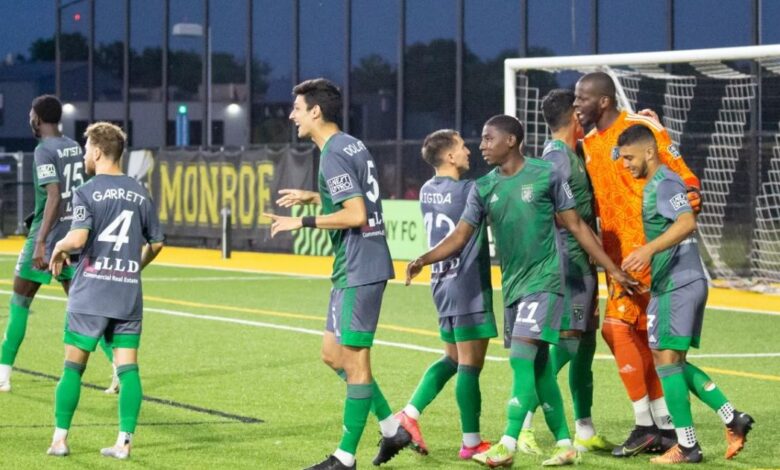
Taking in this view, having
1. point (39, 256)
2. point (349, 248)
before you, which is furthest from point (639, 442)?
point (39, 256)

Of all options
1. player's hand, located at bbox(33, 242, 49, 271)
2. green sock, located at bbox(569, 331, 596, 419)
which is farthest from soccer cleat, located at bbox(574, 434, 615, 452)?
player's hand, located at bbox(33, 242, 49, 271)

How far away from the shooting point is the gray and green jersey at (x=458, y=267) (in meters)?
8.66

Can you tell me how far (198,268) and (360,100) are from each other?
320 inches

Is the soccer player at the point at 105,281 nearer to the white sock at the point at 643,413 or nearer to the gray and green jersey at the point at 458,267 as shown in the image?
the gray and green jersey at the point at 458,267

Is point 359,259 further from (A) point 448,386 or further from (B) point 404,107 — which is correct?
(B) point 404,107

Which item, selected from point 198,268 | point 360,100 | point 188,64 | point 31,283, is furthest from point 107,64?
point 31,283

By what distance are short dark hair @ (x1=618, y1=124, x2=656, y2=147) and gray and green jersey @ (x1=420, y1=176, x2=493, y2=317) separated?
915 mm

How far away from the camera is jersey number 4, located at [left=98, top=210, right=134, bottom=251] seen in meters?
8.63

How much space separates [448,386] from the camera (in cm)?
1174

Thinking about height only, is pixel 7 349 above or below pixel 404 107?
below

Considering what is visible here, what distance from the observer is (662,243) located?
27.2ft

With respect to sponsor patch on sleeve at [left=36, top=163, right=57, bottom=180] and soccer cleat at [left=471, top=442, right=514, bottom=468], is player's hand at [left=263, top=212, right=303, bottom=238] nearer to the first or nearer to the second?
soccer cleat at [left=471, top=442, right=514, bottom=468]

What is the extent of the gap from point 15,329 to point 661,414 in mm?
5276

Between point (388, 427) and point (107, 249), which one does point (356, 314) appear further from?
→ point (107, 249)
